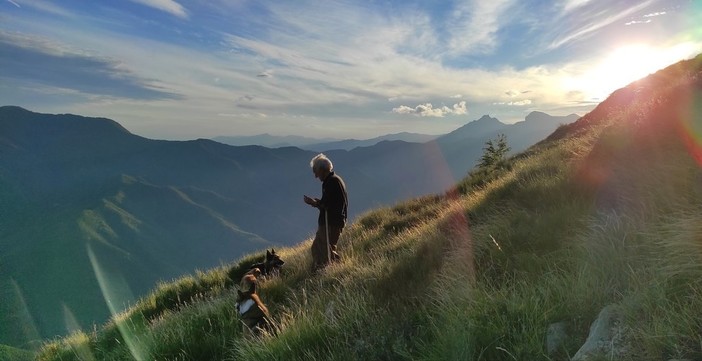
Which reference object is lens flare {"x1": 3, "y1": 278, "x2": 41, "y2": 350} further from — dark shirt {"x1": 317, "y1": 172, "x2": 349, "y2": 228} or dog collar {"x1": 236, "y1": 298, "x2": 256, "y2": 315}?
dog collar {"x1": 236, "y1": 298, "x2": 256, "y2": 315}

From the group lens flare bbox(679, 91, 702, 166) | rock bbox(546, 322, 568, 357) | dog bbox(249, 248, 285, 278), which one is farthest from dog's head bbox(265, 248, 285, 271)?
lens flare bbox(679, 91, 702, 166)

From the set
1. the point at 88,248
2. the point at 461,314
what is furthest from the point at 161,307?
the point at 88,248

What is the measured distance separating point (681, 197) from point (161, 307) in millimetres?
11108

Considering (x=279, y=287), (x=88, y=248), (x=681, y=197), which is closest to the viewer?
(x=681, y=197)

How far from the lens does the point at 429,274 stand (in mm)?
5086

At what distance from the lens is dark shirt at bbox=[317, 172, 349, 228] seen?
895 cm

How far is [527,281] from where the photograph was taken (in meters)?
3.90

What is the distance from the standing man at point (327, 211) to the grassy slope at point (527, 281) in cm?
96

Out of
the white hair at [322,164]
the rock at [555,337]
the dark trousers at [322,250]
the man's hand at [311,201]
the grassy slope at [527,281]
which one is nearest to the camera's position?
the rock at [555,337]

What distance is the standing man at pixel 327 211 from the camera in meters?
8.88

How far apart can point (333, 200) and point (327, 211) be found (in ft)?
0.89

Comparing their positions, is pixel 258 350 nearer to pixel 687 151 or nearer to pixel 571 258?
pixel 571 258

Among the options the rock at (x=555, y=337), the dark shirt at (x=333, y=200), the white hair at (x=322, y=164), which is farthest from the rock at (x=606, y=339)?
the white hair at (x=322, y=164)

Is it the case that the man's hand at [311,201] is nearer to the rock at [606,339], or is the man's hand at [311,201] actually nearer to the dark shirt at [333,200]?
the dark shirt at [333,200]
